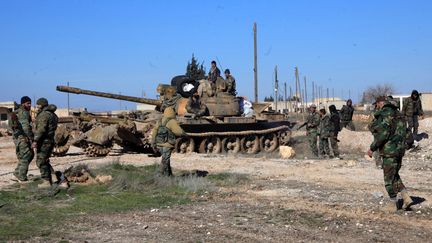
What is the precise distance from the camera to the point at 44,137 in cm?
1038

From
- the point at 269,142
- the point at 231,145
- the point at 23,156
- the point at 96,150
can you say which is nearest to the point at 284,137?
the point at 269,142

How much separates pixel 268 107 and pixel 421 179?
12.4m

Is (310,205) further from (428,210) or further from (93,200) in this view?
(93,200)

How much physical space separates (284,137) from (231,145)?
113 inches

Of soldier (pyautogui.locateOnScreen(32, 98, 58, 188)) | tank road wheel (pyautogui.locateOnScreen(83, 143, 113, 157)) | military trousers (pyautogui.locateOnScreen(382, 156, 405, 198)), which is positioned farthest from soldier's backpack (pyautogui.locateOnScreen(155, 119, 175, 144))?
tank road wheel (pyautogui.locateOnScreen(83, 143, 113, 157))

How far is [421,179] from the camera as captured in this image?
11.9 m

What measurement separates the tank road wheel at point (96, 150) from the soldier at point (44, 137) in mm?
7350

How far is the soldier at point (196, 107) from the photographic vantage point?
19891 mm

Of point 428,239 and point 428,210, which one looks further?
point 428,210

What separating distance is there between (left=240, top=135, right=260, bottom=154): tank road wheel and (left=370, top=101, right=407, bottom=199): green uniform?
13392 millimetres

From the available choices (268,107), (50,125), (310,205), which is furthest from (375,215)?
(268,107)

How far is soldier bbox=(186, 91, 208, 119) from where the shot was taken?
65.3ft

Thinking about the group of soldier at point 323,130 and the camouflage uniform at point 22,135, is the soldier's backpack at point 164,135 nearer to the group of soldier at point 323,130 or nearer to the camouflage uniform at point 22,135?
the camouflage uniform at point 22,135

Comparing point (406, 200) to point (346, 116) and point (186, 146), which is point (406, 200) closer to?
point (186, 146)
